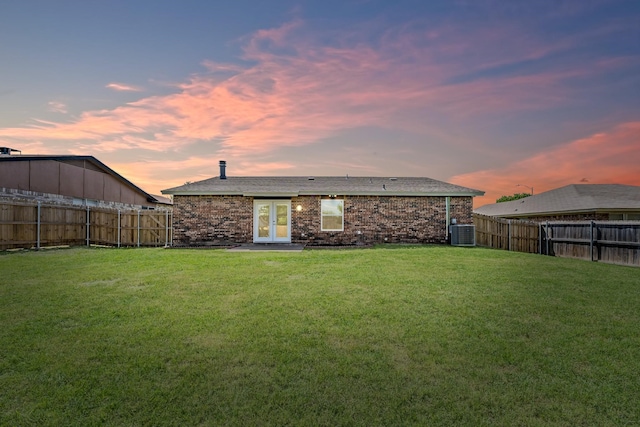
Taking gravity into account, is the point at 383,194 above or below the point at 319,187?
below

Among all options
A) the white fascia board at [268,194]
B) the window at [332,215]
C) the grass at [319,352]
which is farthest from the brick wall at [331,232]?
the grass at [319,352]

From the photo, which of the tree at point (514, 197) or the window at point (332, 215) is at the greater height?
the tree at point (514, 197)

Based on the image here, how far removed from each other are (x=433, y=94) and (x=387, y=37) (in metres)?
3.56

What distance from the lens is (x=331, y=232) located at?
17.7 metres

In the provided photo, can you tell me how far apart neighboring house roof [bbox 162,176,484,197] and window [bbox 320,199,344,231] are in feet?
1.98

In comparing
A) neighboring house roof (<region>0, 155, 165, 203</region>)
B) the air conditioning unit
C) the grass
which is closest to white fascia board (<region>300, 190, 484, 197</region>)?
the air conditioning unit

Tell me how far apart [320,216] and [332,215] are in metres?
0.62

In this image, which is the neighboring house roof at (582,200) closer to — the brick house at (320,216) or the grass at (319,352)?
the brick house at (320,216)

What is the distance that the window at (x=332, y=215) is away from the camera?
17703 millimetres

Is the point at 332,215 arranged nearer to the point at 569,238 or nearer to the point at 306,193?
the point at 306,193

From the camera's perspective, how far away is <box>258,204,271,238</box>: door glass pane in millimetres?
17656

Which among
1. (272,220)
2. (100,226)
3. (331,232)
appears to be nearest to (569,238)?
(331,232)

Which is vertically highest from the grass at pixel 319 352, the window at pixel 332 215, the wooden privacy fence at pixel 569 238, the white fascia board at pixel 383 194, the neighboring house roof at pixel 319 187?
the neighboring house roof at pixel 319 187

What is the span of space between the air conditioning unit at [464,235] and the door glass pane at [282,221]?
8.33m
